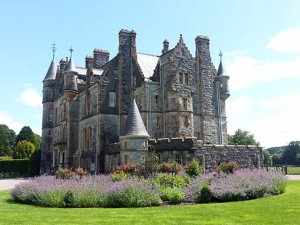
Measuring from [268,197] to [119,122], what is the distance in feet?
71.7

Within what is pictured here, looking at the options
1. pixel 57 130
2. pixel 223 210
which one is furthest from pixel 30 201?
pixel 57 130

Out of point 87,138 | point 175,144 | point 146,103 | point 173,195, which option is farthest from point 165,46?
point 173,195

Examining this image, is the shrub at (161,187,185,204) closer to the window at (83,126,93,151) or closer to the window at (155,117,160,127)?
the window at (155,117,160,127)

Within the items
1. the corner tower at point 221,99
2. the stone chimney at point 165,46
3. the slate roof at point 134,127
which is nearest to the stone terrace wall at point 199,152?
the slate roof at point 134,127

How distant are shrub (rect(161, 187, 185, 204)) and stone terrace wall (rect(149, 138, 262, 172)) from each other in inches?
417

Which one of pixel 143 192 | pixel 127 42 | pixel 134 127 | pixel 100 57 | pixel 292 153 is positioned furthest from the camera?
pixel 292 153

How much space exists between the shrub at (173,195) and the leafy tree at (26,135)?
2779 inches

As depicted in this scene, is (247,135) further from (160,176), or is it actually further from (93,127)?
(160,176)

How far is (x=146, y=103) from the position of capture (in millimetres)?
32750

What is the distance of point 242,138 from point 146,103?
46.0m

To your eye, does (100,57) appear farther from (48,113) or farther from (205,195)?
(205,195)

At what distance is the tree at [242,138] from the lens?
72.6m

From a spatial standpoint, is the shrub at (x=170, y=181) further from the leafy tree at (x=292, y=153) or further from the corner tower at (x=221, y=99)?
the leafy tree at (x=292, y=153)

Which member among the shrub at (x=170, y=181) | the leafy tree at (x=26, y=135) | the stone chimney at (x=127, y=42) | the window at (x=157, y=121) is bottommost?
the shrub at (x=170, y=181)
